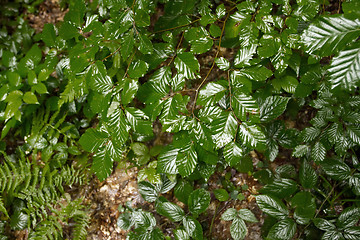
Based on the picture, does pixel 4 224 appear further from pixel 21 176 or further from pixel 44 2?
pixel 44 2

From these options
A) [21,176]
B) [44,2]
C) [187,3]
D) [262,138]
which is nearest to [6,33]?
[44,2]

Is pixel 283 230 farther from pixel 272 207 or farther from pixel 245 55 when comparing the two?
pixel 245 55

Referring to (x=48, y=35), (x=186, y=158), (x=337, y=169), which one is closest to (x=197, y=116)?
(x=186, y=158)

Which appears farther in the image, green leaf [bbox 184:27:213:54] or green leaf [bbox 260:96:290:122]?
green leaf [bbox 260:96:290:122]

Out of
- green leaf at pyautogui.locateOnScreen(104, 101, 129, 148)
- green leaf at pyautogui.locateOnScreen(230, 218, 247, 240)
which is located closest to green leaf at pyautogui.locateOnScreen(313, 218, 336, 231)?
green leaf at pyautogui.locateOnScreen(230, 218, 247, 240)

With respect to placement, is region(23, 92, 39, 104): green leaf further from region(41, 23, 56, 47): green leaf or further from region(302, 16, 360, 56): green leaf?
region(302, 16, 360, 56): green leaf

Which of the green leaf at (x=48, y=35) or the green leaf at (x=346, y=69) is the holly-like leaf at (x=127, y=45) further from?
the green leaf at (x=346, y=69)
